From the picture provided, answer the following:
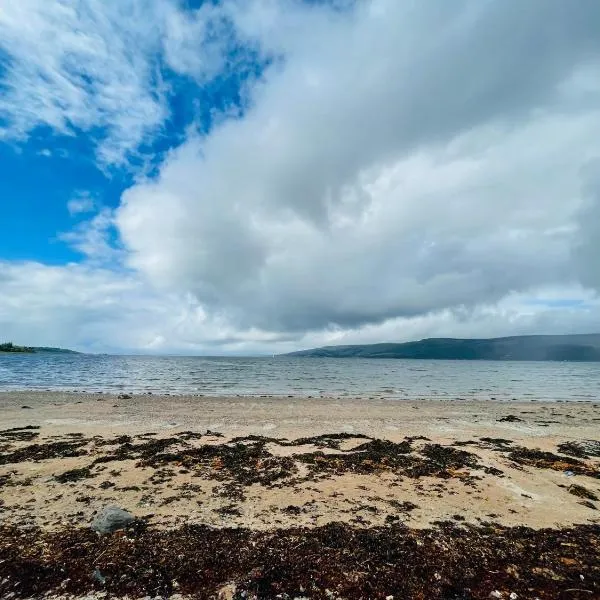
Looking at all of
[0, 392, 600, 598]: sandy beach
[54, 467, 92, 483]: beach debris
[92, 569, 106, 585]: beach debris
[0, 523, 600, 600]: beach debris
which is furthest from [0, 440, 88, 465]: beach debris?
[92, 569, 106, 585]: beach debris

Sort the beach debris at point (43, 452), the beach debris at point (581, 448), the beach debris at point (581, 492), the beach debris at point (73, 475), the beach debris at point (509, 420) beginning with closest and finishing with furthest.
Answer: the beach debris at point (581, 492)
the beach debris at point (73, 475)
the beach debris at point (43, 452)
the beach debris at point (581, 448)
the beach debris at point (509, 420)

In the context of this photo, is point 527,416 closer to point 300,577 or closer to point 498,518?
point 498,518

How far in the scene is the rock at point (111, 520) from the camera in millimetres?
6602

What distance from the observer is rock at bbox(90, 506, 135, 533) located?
6.60 m

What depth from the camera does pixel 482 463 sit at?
11305mm

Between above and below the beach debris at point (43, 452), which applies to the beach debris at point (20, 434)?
above

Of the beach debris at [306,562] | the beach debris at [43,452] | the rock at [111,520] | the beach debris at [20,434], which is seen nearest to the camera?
the beach debris at [306,562]

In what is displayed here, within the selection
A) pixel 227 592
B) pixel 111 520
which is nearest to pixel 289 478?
pixel 111 520

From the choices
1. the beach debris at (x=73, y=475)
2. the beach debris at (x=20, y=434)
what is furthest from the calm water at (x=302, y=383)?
the beach debris at (x=73, y=475)

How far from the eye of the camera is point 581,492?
9.05 meters

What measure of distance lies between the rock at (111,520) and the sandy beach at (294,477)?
1.03ft

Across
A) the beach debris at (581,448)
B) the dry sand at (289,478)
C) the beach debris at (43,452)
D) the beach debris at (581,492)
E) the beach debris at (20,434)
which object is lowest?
the beach debris at (581,448)

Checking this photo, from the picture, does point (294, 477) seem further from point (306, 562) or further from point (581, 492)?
point (581, 492)

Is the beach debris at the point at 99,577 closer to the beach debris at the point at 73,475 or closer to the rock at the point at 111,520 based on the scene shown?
the rock at the point at 111,520
